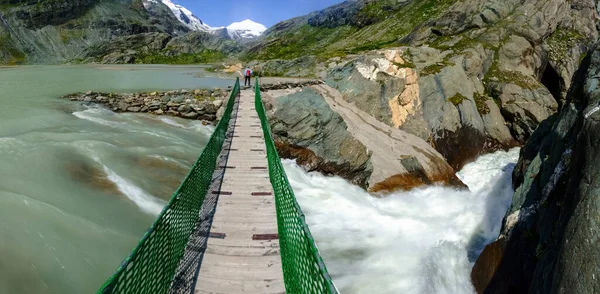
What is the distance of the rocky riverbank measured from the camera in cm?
2331

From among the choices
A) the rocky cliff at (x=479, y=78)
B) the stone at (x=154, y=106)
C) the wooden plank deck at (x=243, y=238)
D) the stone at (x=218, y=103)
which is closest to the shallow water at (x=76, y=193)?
the wooden plank deck at (x=243, y=238)

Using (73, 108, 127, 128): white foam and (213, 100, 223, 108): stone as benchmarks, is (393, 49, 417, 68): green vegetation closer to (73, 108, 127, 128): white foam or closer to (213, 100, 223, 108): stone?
(213, 100, 223, 108): stone

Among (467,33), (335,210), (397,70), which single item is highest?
(467,33)

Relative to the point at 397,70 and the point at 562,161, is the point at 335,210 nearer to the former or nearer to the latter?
the point at 562,161

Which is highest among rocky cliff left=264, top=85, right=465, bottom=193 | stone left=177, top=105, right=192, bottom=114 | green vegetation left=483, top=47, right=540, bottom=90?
stone left=177, top=105, right=192, bottom=114

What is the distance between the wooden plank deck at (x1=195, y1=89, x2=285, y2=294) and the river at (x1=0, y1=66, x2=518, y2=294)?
2.36 meters

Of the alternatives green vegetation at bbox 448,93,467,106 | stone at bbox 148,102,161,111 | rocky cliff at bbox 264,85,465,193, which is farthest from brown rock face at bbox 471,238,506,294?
stone at bbox 148,102,161,111

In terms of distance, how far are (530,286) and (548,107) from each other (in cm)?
2392

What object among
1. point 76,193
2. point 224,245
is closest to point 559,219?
point 224,245

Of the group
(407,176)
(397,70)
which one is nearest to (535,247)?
(407,176)

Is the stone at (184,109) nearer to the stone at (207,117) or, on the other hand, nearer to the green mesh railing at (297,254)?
the stone at (207,117)

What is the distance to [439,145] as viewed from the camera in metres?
20.8

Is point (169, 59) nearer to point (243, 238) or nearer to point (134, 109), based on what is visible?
point (134, 109)

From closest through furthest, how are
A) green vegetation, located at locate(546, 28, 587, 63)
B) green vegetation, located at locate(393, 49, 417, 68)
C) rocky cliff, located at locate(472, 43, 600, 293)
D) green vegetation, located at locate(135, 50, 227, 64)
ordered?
rocky cliff, located at locate(472, 43, 600, 293) → green vegetation, located at locate(393, 49, 417, 68) → green vegetation, located at locate(546, 28, 587, 63) → green vegetation, located at locate(135, 50, 227, 64)
